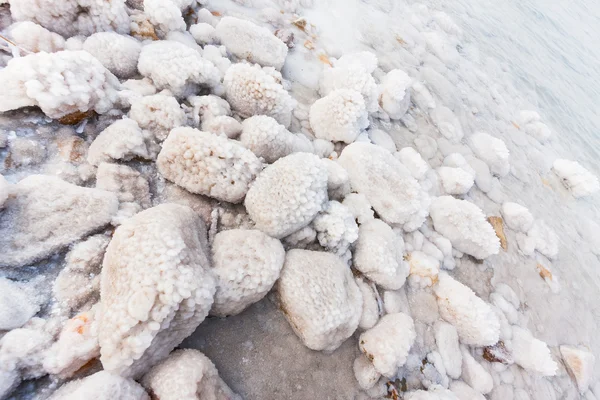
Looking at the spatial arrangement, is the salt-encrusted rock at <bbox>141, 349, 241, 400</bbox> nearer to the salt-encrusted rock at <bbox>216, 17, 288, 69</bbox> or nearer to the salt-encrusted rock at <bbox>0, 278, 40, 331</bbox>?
the salt-encrusted rock at <bbox>0, 278, 40, 331</bbox>

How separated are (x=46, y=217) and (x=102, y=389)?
0.71 m

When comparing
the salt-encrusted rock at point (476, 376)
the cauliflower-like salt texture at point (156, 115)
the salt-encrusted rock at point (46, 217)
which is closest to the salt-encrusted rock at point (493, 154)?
the salt-encrusted rock at point (476, 376)

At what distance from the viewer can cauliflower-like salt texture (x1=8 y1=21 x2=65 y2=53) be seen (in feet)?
5.88

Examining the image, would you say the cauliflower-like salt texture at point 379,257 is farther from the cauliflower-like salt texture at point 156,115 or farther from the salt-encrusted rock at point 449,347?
the cauliflower-like salt texture at point 156,115

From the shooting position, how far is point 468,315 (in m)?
1.98

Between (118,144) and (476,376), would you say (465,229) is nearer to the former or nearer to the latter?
(476,376)

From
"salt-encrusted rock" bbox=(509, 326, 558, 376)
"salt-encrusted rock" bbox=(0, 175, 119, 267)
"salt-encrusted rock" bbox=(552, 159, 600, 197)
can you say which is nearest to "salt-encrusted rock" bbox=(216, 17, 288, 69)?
"salt-encrusted rock" bbox=(0, 175, 119, 267)

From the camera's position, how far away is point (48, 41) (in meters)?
1.86

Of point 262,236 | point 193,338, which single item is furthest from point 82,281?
point 262,236

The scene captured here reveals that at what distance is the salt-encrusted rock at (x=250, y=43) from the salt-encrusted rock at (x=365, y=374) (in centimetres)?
211

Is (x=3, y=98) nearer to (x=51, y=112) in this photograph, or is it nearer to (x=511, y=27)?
(x=51, y=112)

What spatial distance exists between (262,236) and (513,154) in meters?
Answer: 2.95

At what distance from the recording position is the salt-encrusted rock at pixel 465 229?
2.32 metres

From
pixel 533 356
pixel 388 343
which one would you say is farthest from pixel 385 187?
pixel 533 356
